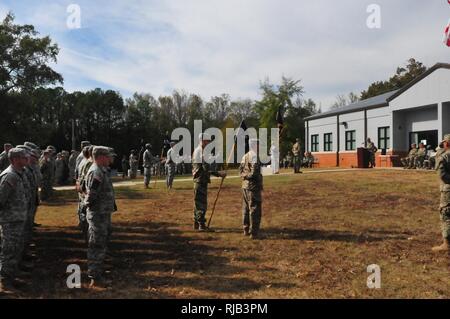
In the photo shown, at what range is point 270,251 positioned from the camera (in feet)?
28.6

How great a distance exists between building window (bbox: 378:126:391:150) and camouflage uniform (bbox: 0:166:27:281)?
29865 millimetres

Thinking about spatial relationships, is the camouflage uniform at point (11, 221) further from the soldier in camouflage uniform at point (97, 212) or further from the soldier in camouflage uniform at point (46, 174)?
the soldier in camouflage uniform at point (46, 174)

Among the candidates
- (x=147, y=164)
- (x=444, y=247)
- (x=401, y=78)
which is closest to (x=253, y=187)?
(x=444, y=247)

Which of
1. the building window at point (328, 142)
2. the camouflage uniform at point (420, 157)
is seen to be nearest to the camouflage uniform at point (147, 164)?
the camouflage uniform at point (420, 157)

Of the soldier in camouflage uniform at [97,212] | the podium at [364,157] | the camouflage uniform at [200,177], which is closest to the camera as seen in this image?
the soldier in camouflage uniform at [97,212]

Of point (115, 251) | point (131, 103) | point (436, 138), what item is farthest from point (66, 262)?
point (131, 103)

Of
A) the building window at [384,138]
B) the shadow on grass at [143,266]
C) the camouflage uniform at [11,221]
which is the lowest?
the shadow on grass at [143,266]

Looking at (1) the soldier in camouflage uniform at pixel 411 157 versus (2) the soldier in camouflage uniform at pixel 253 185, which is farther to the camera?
(1) the soldier in camouflage uniform at pixel 411 157

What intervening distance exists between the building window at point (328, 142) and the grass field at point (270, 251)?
80.4ft

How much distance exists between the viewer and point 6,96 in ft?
115

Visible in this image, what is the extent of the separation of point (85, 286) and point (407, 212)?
31.2 feet

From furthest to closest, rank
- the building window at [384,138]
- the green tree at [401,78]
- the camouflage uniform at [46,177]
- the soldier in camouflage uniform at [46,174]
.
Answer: the green tree at [401,78], the building window at [384,138], the camouflage uniform at [46,177], the soldier in camouflage uniform at [46,174]

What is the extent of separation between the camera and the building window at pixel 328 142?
39.9 m

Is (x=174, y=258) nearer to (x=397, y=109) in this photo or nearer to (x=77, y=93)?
(x=397, y=109)
